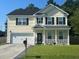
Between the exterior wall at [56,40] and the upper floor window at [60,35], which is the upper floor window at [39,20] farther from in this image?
the upper floor window at [60,35]

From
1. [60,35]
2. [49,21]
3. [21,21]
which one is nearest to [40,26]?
[49,21]

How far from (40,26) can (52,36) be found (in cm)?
299

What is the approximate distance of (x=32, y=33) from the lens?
51656 mm

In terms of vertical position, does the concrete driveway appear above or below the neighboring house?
below

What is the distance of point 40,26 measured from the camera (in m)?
50.2

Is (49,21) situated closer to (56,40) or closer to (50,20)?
(50,20)

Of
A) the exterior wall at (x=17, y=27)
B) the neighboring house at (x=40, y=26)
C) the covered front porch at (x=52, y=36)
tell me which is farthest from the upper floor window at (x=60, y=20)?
the exterior wall at (x=17, y=27)

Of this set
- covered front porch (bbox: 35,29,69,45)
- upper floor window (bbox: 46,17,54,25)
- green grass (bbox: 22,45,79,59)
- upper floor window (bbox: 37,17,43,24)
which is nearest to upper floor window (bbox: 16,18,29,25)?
upper floor window (bbox: 37,17,43,24)

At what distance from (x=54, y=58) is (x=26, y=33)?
30029 mm

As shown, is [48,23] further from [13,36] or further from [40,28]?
[13,36]

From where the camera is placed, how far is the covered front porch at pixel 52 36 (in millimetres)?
49375

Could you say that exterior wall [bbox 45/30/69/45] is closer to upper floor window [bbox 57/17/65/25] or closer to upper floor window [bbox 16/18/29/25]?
upper floor window [bbox 57/17/65/25]

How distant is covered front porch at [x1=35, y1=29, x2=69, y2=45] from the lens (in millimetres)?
49375

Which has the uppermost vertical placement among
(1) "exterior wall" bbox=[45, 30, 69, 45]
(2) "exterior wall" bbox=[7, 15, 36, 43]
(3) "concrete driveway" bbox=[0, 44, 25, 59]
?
(2) "exterior wall" bbox=[7, 15, 36, 43]
